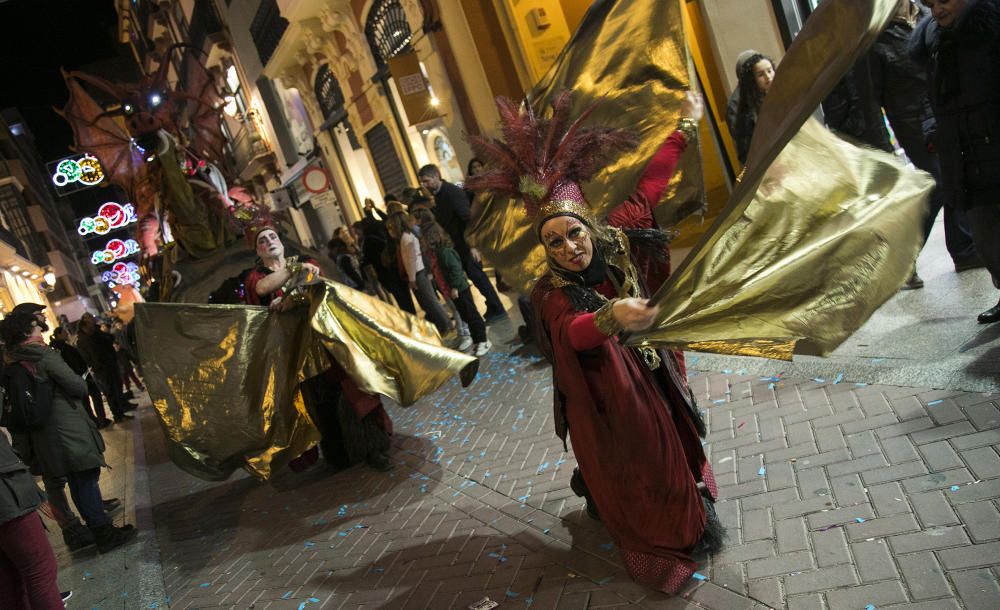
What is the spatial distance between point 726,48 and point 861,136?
387 centimetres

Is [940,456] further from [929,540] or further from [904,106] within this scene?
[904,106]

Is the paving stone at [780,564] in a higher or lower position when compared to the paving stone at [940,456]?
lower

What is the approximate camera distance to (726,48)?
9.20m

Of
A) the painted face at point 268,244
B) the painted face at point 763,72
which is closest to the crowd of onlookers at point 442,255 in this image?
the painted face at point 268,244

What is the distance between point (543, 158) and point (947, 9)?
2452mm

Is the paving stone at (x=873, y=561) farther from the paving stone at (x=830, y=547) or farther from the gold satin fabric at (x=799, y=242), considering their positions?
the gold satin fabric at (x=799, y=242)

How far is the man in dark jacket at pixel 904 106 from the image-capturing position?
17.8 ft

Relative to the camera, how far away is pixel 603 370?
3.14 metres

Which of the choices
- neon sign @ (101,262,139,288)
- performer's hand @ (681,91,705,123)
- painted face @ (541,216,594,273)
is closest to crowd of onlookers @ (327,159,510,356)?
performer's hand @ (681,91,705,123)

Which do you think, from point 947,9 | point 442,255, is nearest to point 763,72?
point 947,9

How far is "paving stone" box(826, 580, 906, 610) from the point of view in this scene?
102 inches

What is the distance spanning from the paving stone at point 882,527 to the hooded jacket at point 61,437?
17.7 ft

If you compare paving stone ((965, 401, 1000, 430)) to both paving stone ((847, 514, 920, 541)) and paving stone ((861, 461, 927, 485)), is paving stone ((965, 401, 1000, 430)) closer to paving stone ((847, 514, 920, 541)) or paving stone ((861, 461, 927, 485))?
paving stone ((861, 461, 927, 485))

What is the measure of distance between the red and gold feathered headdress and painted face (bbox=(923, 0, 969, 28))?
1991 mm
